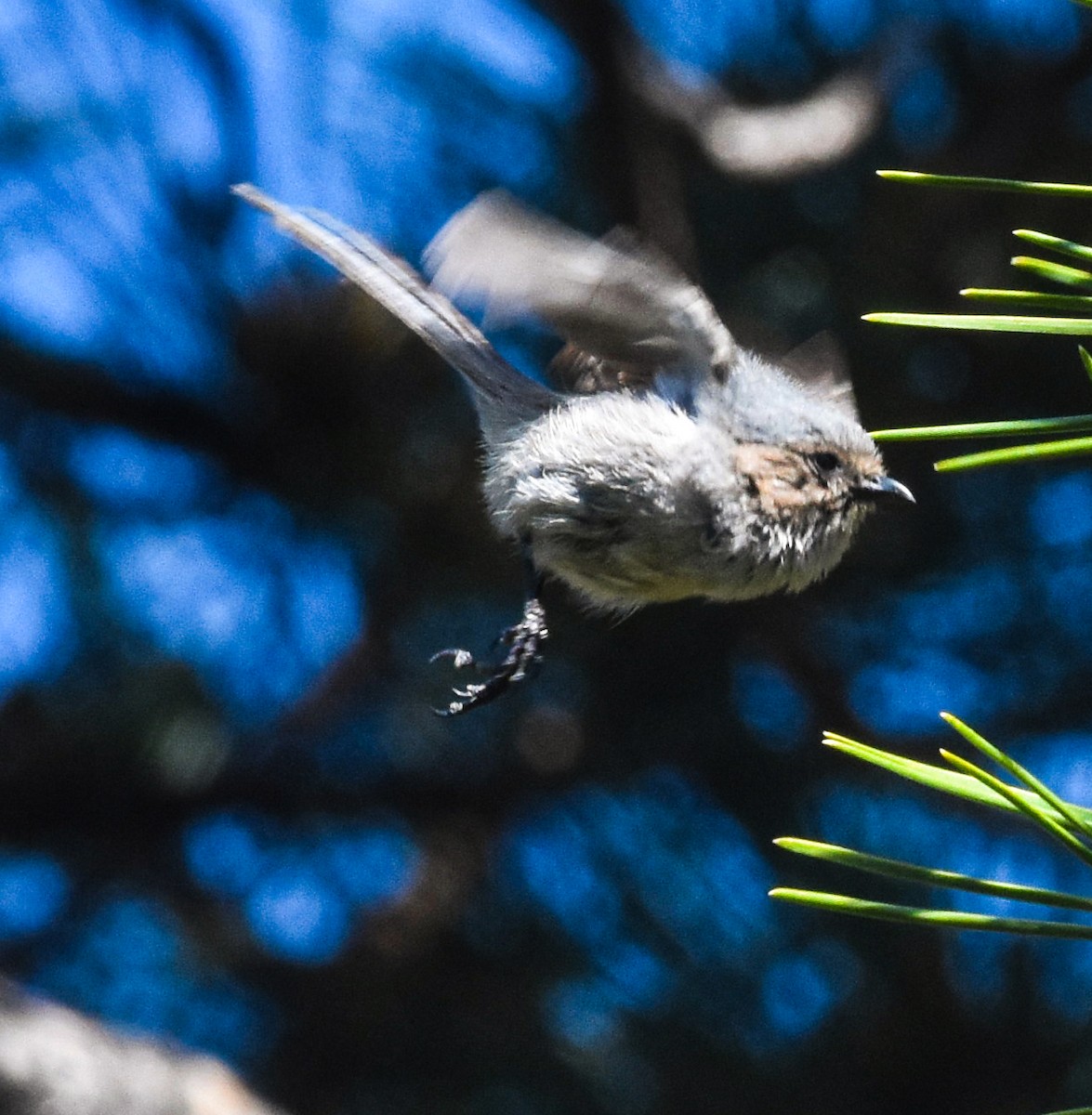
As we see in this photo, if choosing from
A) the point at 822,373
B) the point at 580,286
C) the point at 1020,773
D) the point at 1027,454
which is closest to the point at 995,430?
the point at 1027,454

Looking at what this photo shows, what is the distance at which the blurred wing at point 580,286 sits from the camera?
954 mm

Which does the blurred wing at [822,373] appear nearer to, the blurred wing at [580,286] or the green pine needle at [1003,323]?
the blurred wing at [580,286]

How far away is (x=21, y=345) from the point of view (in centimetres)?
182

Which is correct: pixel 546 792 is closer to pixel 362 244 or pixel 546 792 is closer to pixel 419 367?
pixel 419 367

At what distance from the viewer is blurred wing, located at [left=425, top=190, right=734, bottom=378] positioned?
3.13 ft

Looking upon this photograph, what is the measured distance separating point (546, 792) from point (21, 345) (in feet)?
3.11

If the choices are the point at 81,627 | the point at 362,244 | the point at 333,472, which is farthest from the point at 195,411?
the point at 362,244

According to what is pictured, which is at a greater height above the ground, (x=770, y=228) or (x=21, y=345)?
(x=770, y=228)

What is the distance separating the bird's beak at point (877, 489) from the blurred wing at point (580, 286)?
0.56 ft

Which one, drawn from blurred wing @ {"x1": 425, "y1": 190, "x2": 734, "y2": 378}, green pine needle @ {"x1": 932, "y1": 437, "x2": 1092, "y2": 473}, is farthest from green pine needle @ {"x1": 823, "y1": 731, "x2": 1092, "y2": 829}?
blurred wing @ {"x1": 425, "y1": 190, "x2": 734, "y2": 378}

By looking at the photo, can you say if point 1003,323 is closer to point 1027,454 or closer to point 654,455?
point 1027,454

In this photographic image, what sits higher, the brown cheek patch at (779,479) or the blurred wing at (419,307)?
the blurred wing at (419,307)

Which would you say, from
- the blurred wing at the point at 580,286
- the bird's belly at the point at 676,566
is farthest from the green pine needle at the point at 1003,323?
the bird's belly at the point at 676,566

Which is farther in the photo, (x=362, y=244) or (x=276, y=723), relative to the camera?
(x=276, y=723)
